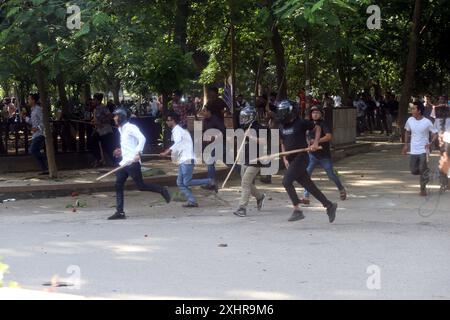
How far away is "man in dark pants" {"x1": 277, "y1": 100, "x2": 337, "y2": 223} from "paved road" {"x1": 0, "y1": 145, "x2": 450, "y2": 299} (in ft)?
0.89

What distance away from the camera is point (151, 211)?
40.0 ft

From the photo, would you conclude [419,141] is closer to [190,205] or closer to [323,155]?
→ [323,155]

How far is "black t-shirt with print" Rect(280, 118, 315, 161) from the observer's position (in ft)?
35.0

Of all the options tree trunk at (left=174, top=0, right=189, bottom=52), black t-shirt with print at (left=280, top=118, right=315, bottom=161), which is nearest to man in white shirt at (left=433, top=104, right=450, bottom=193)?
black t-shirt with print at (left=280, top=118, right=315, bottom=161)

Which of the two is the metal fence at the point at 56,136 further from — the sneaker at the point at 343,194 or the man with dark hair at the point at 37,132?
the sneaker at the point at 343,194

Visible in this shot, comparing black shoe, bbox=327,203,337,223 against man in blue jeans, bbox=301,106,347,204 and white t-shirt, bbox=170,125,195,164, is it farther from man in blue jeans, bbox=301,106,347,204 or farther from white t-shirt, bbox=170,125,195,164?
white t-shirt, bbox=170,125,195,164

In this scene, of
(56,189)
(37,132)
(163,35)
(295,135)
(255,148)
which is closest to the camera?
(295,135)

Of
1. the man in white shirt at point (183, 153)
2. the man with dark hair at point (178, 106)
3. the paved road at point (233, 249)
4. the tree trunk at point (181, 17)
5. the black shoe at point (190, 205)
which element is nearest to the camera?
the paved road at point (233, 249)

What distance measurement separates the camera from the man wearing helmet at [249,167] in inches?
444

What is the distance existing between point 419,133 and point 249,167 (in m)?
3.46

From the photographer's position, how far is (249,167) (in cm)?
1142

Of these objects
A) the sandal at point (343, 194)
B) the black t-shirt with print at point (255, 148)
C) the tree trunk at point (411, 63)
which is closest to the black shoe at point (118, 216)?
the black t-shirt with print at point (255, 148)

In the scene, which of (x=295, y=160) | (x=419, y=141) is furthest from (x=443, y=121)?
(x=295, y=160)

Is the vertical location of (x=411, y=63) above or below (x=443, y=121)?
above
